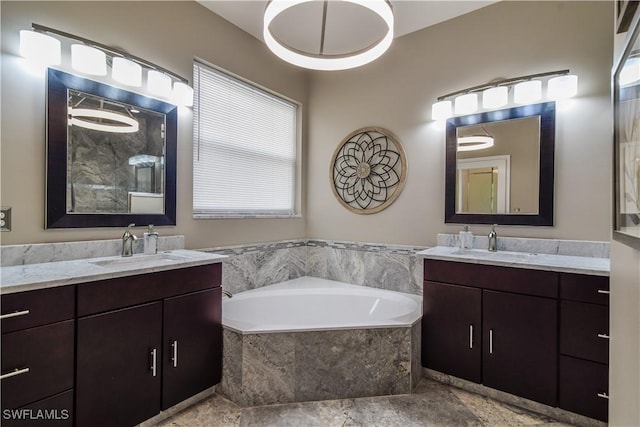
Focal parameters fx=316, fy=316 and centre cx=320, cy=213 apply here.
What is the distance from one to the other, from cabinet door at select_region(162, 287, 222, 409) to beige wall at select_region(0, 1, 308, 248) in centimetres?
67

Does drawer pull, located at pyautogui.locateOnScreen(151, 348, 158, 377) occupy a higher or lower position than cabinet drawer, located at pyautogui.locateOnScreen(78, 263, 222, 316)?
lower

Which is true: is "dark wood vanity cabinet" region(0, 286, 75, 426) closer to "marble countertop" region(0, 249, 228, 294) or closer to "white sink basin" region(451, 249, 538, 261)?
"marble countertop" region(0, 249, 228, 294)

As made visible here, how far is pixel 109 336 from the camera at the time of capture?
1572 millimetres

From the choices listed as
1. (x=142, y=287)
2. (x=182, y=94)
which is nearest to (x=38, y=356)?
(x=142, y=287)

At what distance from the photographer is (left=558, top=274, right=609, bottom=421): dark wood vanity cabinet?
5.75 ft

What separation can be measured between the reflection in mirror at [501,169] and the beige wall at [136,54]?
70.4 inches

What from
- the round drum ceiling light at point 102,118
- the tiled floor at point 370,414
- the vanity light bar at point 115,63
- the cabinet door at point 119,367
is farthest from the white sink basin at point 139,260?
the vanity light bar at point 115,63

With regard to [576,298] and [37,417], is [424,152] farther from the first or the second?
[37,417]

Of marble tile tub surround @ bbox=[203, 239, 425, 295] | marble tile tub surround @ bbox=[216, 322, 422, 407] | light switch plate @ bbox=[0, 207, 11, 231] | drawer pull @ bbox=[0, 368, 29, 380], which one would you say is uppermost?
light switch plate @ bbox=[0, 207, 11, 231]

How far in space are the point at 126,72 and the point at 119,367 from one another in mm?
1756

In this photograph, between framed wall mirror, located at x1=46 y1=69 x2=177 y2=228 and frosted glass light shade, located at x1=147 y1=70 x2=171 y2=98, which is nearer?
framed wall mirror, located at x1=46 y1=69 x2=177 y2=228

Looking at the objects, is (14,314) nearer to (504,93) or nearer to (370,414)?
(370,414)

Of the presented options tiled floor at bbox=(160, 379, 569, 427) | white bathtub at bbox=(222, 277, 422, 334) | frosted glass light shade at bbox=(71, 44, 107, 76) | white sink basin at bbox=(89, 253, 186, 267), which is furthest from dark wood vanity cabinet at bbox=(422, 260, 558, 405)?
frosted glass light shade at bbox=(71, 44, 107, 76)

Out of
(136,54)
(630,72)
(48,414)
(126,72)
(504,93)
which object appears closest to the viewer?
(630,72)
